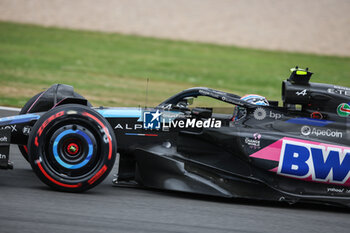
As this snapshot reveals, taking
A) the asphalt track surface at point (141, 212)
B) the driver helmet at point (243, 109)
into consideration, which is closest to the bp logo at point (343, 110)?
the driver helmet at point (243, 109)

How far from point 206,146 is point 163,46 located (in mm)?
17638

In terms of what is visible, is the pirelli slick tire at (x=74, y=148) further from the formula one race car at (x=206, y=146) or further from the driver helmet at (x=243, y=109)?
the driver helmet at (x=243, y=109)

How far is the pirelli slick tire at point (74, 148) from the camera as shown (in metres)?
5.60

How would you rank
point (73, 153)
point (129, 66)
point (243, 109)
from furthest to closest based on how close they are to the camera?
point (129, 66) → point (243, 109) → point (73, 153)

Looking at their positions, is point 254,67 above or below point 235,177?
above

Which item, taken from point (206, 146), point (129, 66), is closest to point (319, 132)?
point (206, 146)

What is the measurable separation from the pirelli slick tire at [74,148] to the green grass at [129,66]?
6.00m

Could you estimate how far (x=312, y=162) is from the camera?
238 inches

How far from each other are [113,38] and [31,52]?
18.9 feet

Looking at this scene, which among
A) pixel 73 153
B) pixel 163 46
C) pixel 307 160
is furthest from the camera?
pixel 163 46

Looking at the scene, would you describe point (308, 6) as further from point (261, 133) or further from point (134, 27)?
point (261, 133)

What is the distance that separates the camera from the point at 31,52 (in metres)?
19.0

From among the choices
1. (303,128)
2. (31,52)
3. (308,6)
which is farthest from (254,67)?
(303,128)

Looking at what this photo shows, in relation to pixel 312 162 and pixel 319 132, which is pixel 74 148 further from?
pixel 319 132
